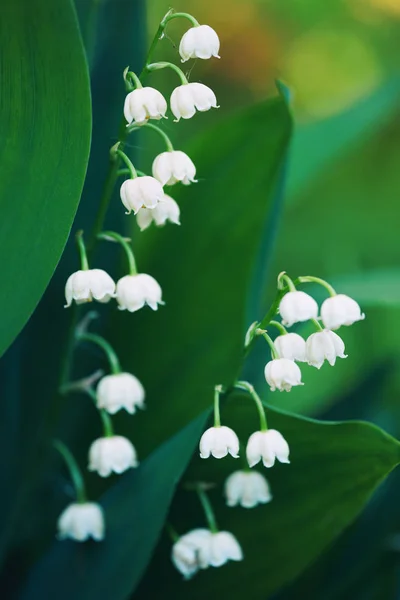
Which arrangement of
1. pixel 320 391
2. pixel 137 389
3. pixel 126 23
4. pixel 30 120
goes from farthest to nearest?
pixel 320 391 → pixel 126 23 → pixel 137 389 → pixel 30 120

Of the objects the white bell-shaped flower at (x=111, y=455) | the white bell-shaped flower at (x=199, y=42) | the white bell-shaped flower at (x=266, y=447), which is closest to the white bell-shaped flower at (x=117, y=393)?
the white bell-shaped flower at (x=111, y=455)

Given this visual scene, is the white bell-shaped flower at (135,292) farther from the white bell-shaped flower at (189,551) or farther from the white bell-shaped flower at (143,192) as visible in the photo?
the white bell-shaped flower at (189,551)

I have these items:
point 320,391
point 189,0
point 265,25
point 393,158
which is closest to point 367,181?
point 393,158

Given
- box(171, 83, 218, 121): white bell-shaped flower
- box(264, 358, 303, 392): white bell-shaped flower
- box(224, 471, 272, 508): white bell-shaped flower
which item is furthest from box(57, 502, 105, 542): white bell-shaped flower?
box(171, 83, 218, 121): white bell-shaped flower

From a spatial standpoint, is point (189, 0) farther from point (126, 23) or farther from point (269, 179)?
point (269, 179)

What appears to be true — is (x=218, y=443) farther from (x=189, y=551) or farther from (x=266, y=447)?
(x=189, y=551)

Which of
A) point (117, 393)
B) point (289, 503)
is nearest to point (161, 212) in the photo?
point (117, 393)
